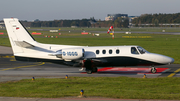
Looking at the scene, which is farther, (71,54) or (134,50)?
(134,50)

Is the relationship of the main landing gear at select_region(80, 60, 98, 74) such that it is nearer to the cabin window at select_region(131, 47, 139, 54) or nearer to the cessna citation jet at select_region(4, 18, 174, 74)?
the cessna citation jet at select_region(4, 18, 174, 74)

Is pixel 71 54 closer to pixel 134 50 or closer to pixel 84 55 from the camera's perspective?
pixel 84 55

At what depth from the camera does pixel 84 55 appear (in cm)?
2477

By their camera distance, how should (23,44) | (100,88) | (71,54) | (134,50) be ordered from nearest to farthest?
(100,88) → (23,44) → (71,54) → (134,50)

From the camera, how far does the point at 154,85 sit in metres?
18.3

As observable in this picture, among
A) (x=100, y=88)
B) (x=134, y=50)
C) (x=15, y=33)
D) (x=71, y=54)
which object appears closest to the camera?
(x=100, y=88)

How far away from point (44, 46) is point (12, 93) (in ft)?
33.1

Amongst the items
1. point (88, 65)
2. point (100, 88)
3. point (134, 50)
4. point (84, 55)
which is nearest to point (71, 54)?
point (84, 55)

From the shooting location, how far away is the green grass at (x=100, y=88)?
15023 mm

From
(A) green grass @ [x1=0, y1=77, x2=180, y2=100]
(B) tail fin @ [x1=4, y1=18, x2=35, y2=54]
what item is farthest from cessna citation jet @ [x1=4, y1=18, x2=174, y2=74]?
(A) green grass @ [x1=0, y1=77, x2=180, y2=100]

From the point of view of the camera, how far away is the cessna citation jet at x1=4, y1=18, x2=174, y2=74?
24.4 m

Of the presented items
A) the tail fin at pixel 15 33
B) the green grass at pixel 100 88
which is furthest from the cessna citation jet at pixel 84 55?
the green grass at pixel 100 88

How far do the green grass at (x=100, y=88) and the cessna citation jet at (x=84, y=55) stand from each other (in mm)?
3708

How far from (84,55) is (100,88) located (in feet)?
25.7
